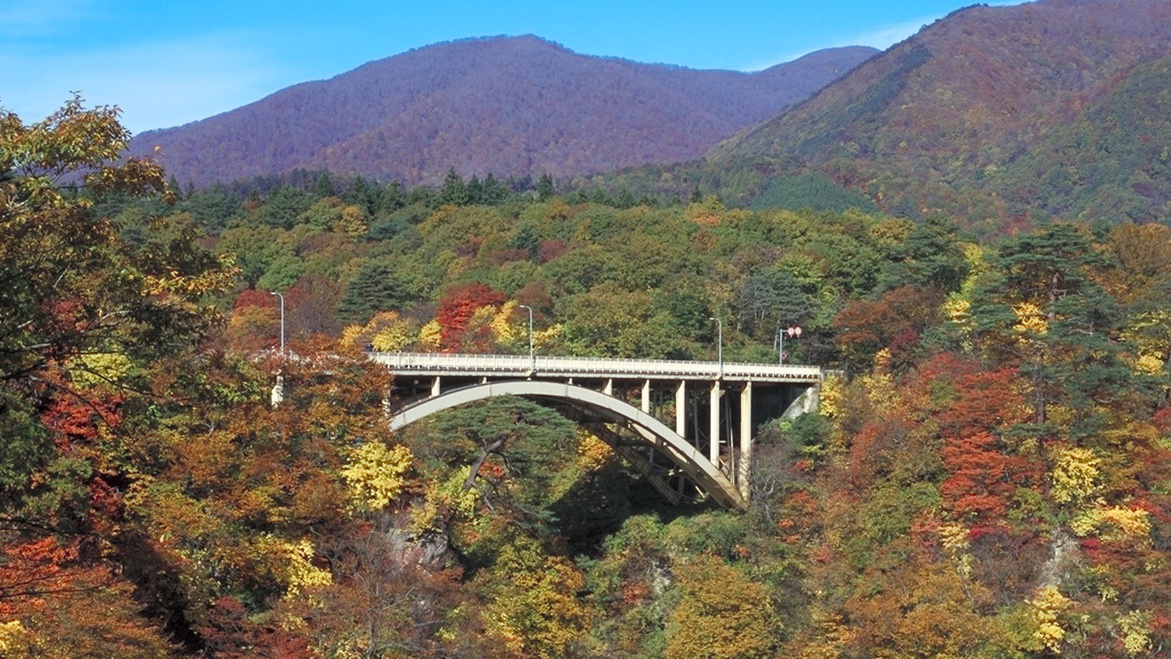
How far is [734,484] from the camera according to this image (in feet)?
148

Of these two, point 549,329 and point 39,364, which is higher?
point 39,364

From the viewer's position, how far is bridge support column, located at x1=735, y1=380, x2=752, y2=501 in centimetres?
4522

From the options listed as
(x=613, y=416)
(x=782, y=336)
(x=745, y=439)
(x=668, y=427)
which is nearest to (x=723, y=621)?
(x=613, y=416)

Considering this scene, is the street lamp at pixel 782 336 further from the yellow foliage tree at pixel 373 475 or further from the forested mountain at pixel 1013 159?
the forested mountain at pixel 1013 159

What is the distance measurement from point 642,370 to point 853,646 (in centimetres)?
1273

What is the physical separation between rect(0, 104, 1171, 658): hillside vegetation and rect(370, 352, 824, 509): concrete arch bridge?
89 cm

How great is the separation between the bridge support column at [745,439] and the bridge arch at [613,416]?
45 centimetres

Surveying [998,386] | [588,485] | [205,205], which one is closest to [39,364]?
[998,386]

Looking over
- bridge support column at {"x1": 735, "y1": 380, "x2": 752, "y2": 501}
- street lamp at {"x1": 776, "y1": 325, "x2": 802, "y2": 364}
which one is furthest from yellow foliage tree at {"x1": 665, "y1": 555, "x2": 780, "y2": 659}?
street lamp at {"x1": 776, "y1": 325, "x2": 802, "y2": 364}

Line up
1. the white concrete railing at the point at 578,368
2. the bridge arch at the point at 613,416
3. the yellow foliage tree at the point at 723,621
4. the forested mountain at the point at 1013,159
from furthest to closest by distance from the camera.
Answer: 1. the forested mountain at the point at 1013,159
2. the white concrete railing at the point at 578,368
3. the bridge arch at the point at 613,416
4. the yellow foliage tree at the point at 723,621

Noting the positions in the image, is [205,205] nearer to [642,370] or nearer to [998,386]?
[642,370]

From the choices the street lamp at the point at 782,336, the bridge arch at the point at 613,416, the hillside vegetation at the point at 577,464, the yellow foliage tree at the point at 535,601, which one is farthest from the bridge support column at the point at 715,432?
the street lamp at the point at 782,336

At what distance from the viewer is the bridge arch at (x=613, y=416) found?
36.3 metres

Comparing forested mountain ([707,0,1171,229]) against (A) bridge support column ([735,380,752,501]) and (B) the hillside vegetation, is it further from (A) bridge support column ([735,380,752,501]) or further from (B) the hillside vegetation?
(A) bridge support column ([735,380,752,501])
